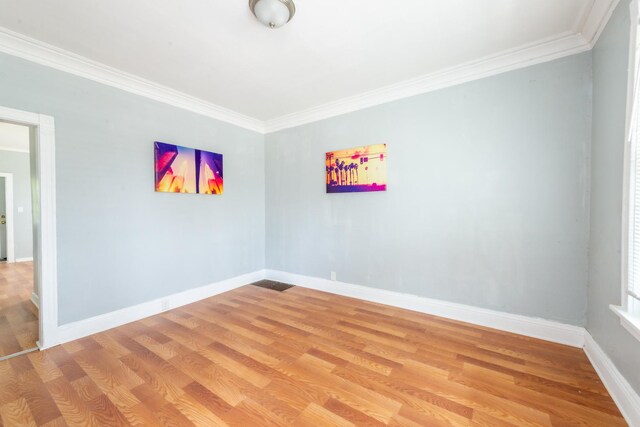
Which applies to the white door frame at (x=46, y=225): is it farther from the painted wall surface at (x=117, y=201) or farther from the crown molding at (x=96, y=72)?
the crown molding at (x=96, y=72)

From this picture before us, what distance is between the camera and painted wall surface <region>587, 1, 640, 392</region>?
164 cm

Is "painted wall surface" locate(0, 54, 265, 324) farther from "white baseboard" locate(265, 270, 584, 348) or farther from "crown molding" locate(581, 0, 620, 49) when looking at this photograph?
"crown molding" locate(581, 0, 620, 49)

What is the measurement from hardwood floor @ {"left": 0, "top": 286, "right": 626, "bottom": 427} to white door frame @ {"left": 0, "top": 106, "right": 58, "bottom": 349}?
29 centimetres

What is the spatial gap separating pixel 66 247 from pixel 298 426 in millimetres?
2728

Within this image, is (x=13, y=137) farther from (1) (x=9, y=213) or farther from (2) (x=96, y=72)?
(2) (x=96, y=72)

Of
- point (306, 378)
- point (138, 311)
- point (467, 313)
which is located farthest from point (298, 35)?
point (138, 311)

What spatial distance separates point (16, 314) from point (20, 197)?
520 cm

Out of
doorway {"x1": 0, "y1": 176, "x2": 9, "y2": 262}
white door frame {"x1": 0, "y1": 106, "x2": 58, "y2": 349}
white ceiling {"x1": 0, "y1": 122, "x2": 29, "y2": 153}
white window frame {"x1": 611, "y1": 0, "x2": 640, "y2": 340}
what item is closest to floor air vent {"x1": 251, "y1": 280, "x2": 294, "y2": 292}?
white door frame {"x1": 0, "y1": 106, "x2": 58, "y2": 349}

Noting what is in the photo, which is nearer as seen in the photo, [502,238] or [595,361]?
[595,361]

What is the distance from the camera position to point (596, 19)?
6.35 ft

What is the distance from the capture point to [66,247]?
2.46m

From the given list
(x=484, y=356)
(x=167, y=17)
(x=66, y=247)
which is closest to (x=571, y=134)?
(x=484, y=356)

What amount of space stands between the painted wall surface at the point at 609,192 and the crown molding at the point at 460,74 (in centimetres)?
25

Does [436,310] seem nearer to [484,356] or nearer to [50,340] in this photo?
[484,356]
